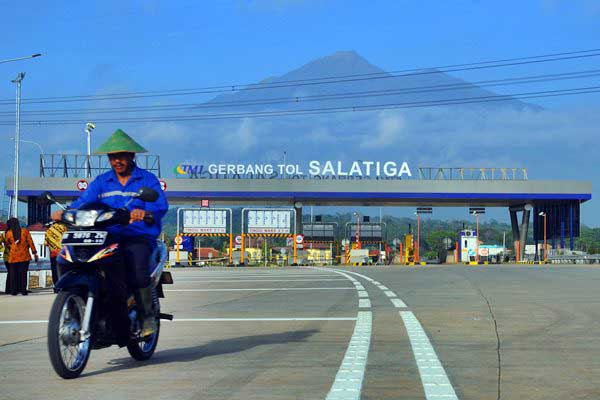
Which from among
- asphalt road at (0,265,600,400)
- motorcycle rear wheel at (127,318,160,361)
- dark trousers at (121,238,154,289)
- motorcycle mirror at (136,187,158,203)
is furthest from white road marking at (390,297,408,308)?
motorcycle mirror at (136,187,158,203)

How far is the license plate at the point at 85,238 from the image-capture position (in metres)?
7.20

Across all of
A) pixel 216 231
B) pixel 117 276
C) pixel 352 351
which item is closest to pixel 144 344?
pixel 117 276

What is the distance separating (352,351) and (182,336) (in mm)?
2600

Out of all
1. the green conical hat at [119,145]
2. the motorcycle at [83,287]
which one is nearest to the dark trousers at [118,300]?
the motorcycle at [83,287]

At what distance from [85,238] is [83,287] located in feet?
1.42

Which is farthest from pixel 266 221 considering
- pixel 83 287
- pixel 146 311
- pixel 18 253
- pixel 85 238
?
pixel 85 238

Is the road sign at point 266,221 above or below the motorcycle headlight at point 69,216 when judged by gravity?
above

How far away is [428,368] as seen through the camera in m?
7.61

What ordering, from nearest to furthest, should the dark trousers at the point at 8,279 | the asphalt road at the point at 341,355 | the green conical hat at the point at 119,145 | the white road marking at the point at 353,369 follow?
the white road marking at the point at 353,369 < the asphalt road at the point at 341,355 < the green conical hat at the point at 119,145 < the dark trousers at the point at 8,279

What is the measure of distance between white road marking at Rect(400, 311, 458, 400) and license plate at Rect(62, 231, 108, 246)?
8.76 ft

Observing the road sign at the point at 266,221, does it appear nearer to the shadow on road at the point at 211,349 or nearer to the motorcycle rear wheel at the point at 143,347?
the shadow on road at the point at 211,349

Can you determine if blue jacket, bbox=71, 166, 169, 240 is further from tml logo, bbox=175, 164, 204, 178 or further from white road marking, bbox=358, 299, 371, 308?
tml logo, bbox=175, 164, 204, 178

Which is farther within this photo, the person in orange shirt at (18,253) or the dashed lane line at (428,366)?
the person in orange shirt at (18,253)

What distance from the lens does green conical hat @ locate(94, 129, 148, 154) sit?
816 cm
